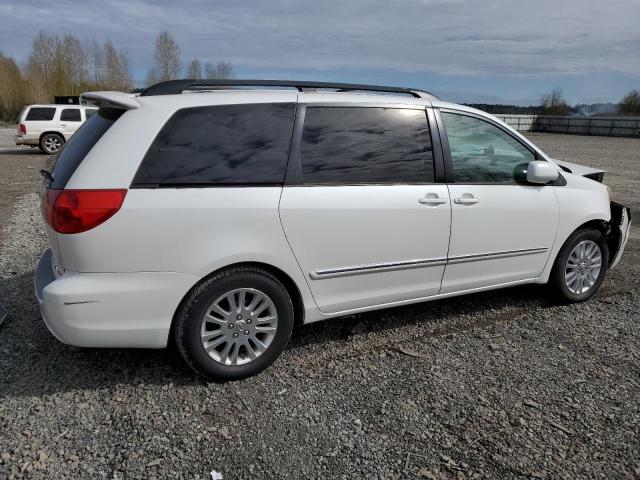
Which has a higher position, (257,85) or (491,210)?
(257,85)

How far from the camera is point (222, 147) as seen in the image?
3180 mm

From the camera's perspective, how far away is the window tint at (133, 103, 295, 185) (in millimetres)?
3031

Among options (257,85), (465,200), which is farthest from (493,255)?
(257,85)

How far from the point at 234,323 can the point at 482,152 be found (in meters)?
2.27

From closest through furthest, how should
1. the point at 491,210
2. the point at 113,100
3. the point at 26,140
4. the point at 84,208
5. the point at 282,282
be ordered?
the point at 84,208 < the point at 113,100 < the point at 282,282 < the point at 491,210 < the point at 26,140

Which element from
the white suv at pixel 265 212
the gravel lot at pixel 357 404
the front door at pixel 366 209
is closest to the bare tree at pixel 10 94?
the gravel lot at pixel 357 404

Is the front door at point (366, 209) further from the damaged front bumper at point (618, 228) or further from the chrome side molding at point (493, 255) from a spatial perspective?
the damaged front bumper at point (618, 228)

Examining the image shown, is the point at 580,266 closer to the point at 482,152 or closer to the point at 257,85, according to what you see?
the point at 482,152

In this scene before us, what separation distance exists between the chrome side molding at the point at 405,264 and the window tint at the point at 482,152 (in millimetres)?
568

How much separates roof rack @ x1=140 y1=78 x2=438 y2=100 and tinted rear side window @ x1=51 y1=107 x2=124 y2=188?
0.83 feet

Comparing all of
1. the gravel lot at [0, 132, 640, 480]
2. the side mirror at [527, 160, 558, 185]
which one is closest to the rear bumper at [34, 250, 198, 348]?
the gravel lot at [0, 132, 640, 480]

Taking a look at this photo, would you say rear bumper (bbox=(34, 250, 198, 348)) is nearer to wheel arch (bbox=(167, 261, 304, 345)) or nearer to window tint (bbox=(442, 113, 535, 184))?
wheel arch (bbox=(167, 261, 304, 345))

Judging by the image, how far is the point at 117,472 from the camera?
8.34 ft

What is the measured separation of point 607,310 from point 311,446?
10.6 feet
